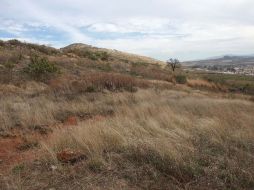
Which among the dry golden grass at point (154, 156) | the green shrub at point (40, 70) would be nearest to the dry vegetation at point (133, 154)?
the dry golden grass at point (154, 156)

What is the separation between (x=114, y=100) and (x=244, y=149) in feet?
21.8

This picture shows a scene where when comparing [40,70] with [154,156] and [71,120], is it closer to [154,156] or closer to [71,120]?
[71,120]

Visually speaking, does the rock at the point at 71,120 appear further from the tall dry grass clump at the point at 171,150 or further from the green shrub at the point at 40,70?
the green shrub at the point at 40,70

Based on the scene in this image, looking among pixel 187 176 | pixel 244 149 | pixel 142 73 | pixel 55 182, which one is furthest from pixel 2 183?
pixel 142 73

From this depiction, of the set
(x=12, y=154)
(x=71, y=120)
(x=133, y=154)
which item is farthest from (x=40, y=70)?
(x=133, y=154)

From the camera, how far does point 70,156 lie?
5.23m

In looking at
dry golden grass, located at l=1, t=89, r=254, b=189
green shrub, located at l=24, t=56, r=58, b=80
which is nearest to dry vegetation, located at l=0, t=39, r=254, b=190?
dry golden grass, located at l=1, t=89, r=254, b=189

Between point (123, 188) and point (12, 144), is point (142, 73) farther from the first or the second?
point (123, 188)

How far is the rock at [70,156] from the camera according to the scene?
5.19 meters

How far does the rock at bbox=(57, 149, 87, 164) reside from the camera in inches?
204

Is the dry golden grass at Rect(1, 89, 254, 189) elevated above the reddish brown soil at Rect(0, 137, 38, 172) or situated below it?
above

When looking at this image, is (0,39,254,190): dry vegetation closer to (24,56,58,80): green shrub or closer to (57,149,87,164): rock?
(57,149,87,164): rock

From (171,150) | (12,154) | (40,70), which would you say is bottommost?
(12,154)

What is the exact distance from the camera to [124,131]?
6.27 metres
